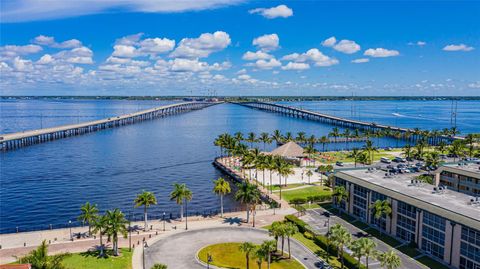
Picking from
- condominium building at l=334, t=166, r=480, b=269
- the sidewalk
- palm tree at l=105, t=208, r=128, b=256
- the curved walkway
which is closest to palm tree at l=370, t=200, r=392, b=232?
condominium building at l=334, t=166, r=480, b=269

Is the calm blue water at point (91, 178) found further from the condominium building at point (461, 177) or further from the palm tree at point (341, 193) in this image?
the condominium building at point (461, 177)

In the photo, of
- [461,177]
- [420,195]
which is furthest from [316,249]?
[461,177]

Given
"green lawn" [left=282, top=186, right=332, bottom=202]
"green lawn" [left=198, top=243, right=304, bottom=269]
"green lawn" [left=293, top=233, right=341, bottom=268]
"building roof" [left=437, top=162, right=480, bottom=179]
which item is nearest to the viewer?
"green lawn" [left=198, top=243, right=304, bottom=269]

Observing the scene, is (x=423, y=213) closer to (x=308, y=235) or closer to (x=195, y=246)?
(x=308, y=235)

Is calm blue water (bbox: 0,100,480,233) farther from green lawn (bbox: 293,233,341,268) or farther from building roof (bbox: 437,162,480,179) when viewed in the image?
building roof (bbox: 437,162,480,179)

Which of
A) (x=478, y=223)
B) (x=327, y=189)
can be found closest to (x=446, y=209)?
(x=478, y=223)

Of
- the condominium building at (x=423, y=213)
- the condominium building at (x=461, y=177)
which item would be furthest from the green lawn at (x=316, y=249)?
the condominium building at (x=461, y=177)

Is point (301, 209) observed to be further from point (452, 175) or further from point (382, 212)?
point (452, 175)
